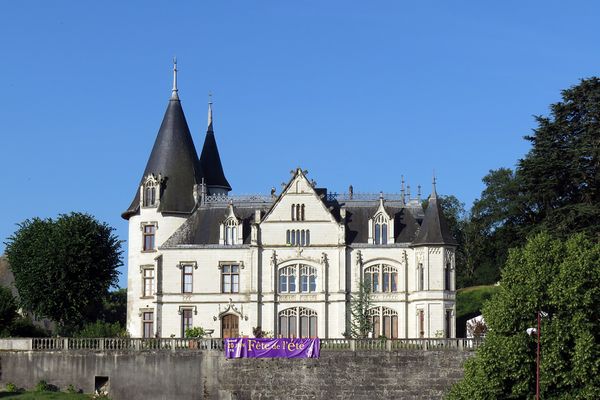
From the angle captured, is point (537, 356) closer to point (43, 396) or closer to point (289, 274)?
point (289, 274)

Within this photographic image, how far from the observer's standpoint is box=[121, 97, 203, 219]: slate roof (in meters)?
74.3

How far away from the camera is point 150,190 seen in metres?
74.4

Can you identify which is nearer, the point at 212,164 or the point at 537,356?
the point at 537,356

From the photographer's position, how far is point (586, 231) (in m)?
70.4

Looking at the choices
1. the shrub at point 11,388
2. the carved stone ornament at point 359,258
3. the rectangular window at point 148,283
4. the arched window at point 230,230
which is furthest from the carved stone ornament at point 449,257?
the shrub at point 11,388

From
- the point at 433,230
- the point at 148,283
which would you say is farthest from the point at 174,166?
the point at 433,230

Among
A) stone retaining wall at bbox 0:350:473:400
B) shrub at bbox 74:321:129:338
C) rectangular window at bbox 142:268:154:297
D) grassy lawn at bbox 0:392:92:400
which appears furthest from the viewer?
rectangular window at bbox 142:268:154:297

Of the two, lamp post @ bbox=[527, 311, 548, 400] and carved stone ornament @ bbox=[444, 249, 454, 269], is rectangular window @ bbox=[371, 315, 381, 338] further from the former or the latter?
lamp post @ bbox=[527, 311, 548, 400]

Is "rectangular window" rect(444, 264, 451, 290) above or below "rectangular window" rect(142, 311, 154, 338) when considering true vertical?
above

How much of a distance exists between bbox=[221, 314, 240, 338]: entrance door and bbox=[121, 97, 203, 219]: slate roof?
661 centimetres

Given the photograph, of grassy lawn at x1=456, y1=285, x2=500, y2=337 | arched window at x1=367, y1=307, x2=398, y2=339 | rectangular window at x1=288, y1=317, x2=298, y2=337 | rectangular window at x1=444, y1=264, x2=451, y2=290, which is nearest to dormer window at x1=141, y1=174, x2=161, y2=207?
rectangular window at x1=288, y1=317, x2=298, y2=337

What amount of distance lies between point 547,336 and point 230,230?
24312mm

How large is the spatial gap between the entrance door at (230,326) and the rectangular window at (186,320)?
5.81 ft

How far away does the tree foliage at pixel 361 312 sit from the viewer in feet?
226
